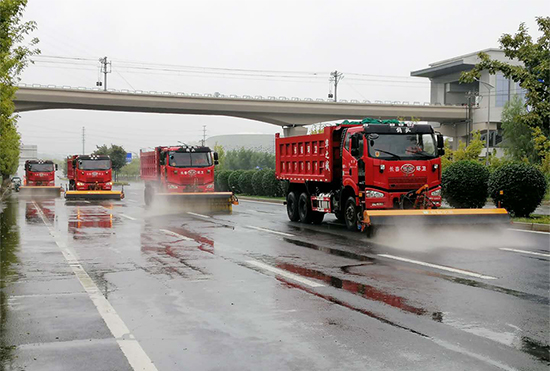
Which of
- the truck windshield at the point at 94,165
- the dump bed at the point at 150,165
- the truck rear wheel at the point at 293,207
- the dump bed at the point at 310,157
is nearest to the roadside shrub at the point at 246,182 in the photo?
the truck windshield at the point at 94,165

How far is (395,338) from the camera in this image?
20.1ft

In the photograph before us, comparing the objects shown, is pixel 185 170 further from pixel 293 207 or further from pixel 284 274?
pixel 284 274

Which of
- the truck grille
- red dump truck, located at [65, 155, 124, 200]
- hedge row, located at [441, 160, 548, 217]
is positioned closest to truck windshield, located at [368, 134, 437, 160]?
the truck grille

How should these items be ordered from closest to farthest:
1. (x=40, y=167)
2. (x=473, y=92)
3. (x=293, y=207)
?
(x=293, y=207)
(x=40, y=167)
(x=473, y=92)

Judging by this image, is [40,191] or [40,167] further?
[40,167]

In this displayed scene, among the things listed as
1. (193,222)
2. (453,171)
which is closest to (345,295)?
(193,222)

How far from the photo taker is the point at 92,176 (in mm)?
38406

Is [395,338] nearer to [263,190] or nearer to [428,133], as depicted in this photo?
[428,133]

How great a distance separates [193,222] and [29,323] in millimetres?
13094

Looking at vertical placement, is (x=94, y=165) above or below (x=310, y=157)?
below

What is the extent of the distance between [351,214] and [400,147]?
2.11 meters

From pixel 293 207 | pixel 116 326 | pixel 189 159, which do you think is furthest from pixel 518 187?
pixel 116 326

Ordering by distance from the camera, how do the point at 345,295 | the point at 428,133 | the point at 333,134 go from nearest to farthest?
the point at 345,295 → the point at 428,133 → the point at 333,134

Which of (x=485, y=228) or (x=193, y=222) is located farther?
(x=193, y=222)
